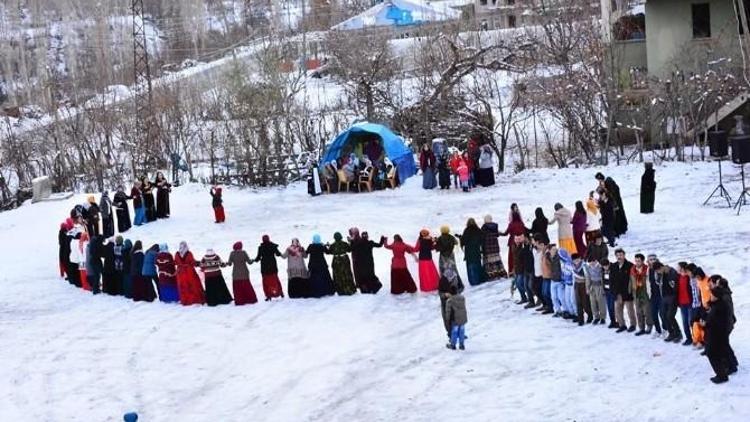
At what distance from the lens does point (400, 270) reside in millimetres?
18500

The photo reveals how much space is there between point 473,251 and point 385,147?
1111 cm

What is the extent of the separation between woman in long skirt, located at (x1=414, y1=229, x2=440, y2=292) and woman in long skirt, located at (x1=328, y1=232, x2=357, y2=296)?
49.7 inches

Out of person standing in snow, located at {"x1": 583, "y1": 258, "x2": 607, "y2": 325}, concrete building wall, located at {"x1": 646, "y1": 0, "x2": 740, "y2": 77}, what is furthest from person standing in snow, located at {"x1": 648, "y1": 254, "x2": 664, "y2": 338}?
concrete building wall, located at {"x1": 646, "y1": 0, "x2": 740, "y2": 77}

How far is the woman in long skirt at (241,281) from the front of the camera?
18859 mm

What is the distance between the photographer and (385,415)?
13.2 m

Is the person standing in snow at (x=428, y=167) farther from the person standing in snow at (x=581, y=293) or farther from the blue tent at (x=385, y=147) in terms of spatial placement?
the person standing in snow at (x=581, y=293)

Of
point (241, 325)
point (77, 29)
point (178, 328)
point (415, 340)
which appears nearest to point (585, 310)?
point (415, 340)

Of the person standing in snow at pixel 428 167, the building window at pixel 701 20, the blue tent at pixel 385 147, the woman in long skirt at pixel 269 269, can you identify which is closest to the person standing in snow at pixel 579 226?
the woman in long skirt at pixel 269 269

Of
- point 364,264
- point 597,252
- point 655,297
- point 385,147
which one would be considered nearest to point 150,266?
point 364,264

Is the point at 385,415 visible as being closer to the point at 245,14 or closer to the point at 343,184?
the point at 343,184

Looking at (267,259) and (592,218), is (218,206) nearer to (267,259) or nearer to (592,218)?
(267,259)

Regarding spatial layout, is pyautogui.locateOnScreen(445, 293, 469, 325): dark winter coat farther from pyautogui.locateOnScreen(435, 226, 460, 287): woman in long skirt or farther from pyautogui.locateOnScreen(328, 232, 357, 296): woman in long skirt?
pyautogui.locateOnScreen(328, 232, 357, 296): woman in long skirt

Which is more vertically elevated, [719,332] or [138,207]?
[138,207]

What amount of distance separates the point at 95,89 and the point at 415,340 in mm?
48149
